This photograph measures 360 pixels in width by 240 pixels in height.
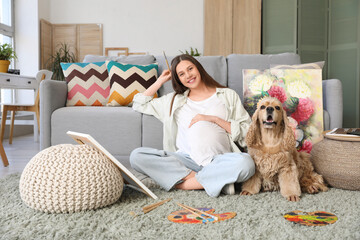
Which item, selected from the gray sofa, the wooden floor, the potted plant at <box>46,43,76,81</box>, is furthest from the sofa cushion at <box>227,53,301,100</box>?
the potted plant at <box>46,43,76,81</box>

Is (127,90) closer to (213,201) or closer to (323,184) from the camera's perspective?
(213,201)

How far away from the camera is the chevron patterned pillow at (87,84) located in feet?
8.52

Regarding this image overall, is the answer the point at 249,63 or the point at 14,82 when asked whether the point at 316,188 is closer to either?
the point at 249,63

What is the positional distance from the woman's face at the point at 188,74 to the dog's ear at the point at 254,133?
1.41ft

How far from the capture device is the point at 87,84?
263 cm

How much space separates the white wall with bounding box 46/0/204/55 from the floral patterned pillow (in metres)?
4.05

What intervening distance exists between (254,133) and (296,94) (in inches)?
28.4

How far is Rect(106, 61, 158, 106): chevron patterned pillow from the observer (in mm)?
2570

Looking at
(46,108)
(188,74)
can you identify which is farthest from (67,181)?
(46,108)

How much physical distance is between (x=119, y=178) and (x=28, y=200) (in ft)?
1.27

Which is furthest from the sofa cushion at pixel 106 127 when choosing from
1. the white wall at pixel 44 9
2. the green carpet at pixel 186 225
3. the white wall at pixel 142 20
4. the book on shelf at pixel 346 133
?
the white wall at pixel 44 9

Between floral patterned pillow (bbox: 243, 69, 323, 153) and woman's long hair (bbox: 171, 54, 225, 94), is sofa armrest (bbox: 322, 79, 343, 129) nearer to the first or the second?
floral patterned pillow (bbox: 243, 69, 323, 153)

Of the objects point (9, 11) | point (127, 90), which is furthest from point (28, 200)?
point (9, 11)

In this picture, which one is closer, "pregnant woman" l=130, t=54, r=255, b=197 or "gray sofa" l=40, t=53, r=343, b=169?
"pregnant woman" l=130, t=54, r=255, b=197
